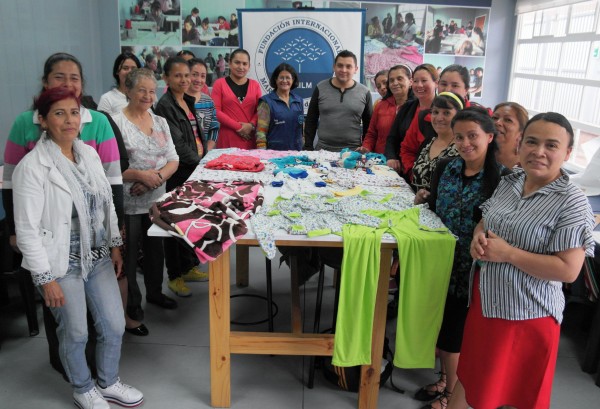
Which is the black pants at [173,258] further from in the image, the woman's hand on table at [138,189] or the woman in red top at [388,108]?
the woman in red top at [388,108]

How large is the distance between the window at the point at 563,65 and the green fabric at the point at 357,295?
3074 mm

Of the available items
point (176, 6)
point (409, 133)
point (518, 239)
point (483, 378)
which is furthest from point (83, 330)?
point (176, 6)

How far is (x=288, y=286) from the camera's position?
3512 millimetres

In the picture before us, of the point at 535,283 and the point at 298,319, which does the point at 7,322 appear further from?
the point at 535,283

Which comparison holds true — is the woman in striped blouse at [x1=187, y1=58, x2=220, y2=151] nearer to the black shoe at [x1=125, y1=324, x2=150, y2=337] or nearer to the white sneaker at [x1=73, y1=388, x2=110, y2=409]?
the black shoe at [x1=125, y1=324, x2=150, y2=337]

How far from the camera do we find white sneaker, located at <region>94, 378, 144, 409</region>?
220 cm

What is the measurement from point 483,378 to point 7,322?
2.67 meters

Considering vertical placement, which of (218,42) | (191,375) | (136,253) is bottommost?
(191,375)

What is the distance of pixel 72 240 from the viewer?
1948mm

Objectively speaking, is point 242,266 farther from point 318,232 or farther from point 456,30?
point 456,30

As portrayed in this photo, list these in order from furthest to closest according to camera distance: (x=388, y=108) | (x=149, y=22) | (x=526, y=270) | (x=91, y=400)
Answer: (x=149, y=22) < (x=388, y=108) < (x=91, y=400) < (x=526, y=270)

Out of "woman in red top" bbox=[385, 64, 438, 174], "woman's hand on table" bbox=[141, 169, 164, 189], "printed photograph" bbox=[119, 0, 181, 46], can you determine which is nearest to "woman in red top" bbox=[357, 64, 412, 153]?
"woman in red top" bbox=[385, 64, 438, 174]

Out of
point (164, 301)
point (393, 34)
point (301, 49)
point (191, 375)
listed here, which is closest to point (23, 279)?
point (164, 301)

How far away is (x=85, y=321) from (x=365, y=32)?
470 cm
